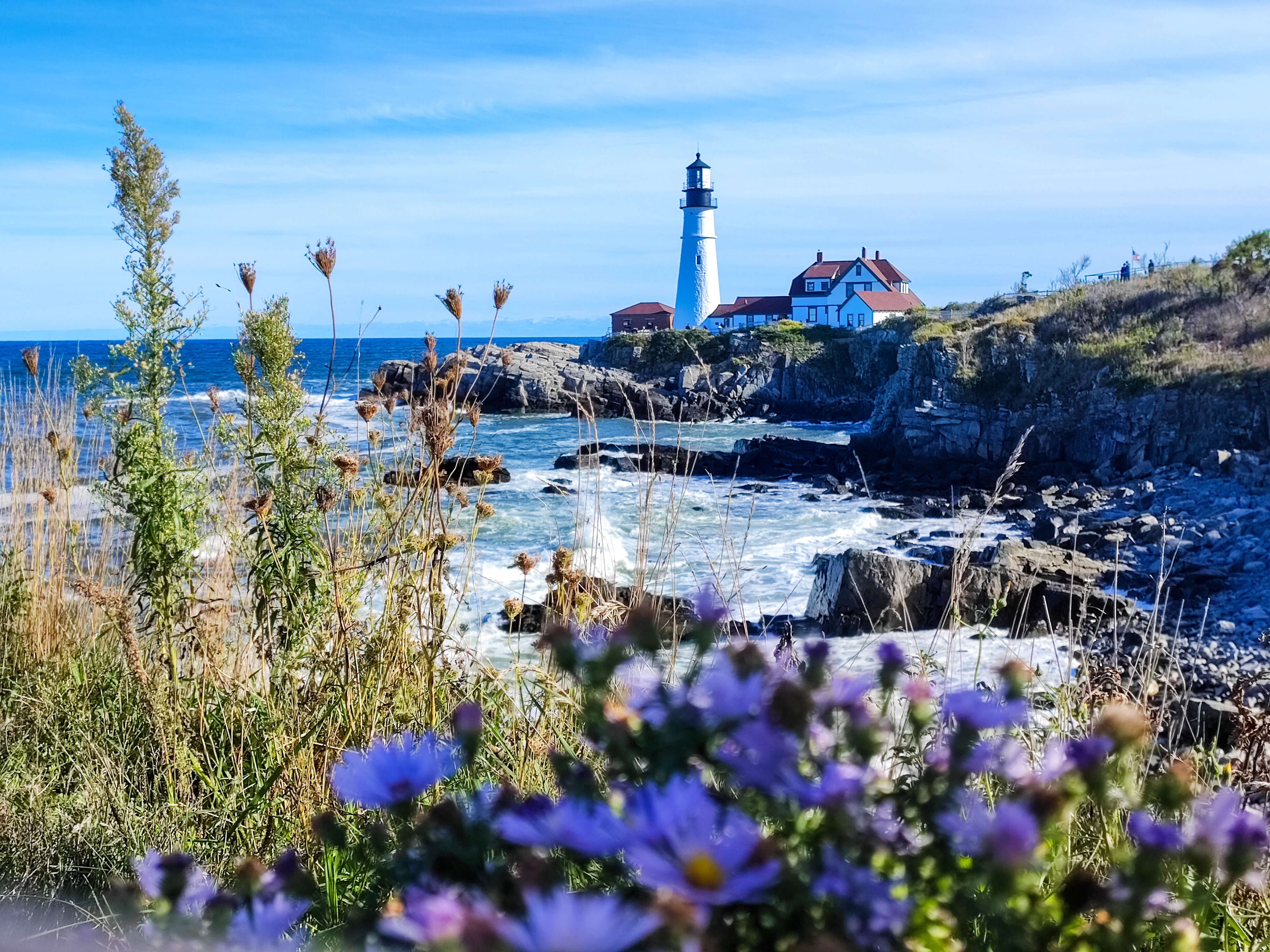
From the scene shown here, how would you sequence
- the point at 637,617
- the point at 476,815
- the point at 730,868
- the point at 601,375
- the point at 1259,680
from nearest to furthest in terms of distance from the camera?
1. the point at 730,868
2. the point at 476,815
3. the point at 637,617
4. the point at 1259,680
5. the point at 601,375

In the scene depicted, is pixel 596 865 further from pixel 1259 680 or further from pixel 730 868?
pixel 1259 680

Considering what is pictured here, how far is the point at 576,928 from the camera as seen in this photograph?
0.42m

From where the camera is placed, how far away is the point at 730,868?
1.67 ft

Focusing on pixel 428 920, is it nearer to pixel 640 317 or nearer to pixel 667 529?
pixel 667 529

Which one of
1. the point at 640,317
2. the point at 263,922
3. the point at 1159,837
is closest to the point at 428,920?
the point at 263,922

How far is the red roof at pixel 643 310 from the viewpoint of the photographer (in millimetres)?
57156

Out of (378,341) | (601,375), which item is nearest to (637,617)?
(601,375)

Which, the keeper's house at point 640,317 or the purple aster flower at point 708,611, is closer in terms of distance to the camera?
the purple aster flower at point 708,611

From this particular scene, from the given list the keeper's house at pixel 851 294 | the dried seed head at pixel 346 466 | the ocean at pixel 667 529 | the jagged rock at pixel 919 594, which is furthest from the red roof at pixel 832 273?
the dried seed head at pixel 346 466

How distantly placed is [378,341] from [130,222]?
4860 inches

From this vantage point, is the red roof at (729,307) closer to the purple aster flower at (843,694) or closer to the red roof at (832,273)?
the red roof at (832,273)

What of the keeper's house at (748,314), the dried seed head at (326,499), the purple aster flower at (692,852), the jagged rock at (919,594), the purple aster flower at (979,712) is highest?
the keeper's house at (748,314)

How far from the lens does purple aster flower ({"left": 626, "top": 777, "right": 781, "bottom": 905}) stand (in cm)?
49

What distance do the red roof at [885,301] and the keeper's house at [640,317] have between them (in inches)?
505
